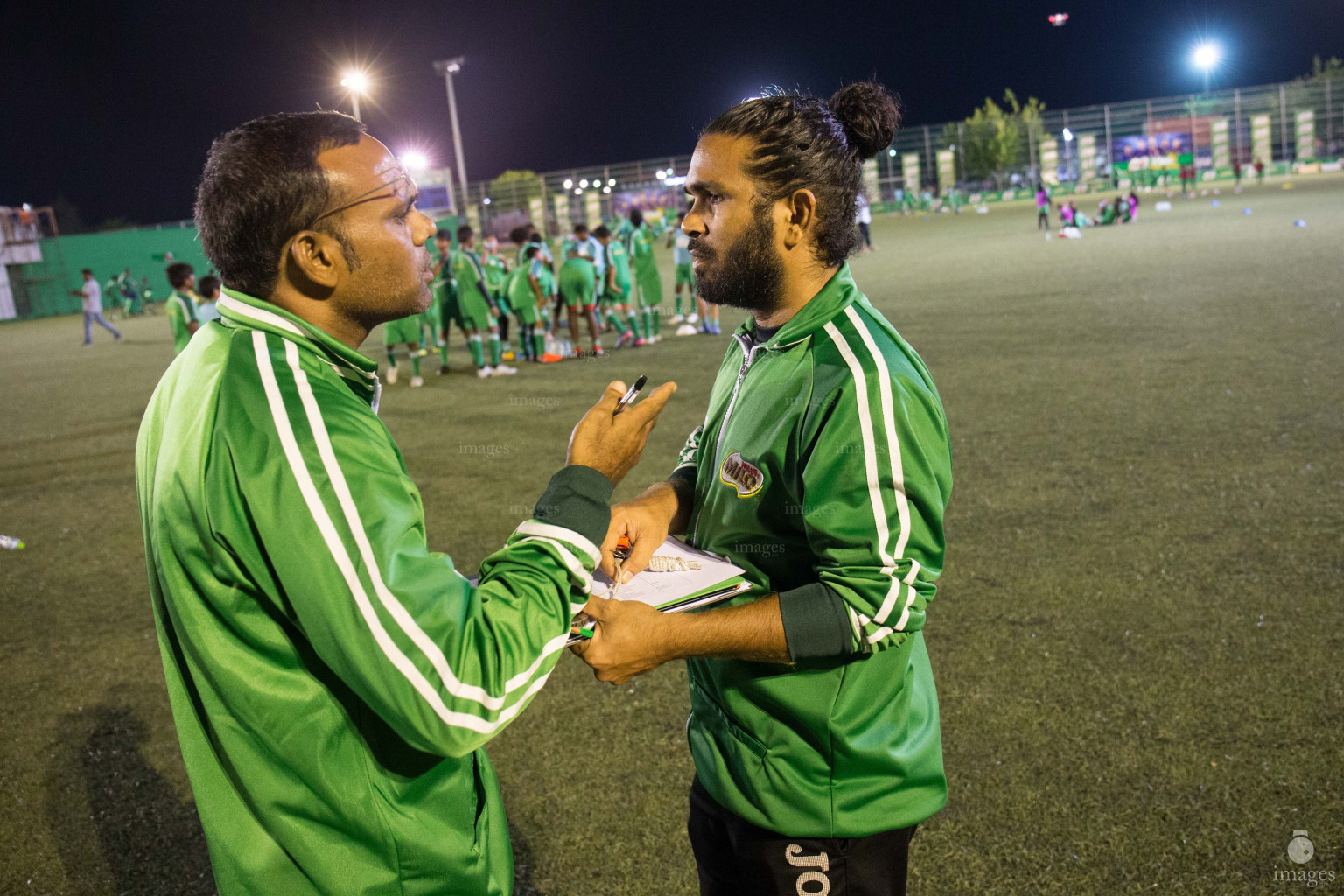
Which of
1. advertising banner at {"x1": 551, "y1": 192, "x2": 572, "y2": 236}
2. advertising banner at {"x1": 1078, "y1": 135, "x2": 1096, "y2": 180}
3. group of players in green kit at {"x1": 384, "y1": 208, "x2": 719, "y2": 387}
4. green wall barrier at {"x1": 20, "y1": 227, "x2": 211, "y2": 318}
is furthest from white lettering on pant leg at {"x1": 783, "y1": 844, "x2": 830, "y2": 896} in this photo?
advertising banner at {"x1": 1078, "y1": 135, "x2": 1096, "y2": 180}

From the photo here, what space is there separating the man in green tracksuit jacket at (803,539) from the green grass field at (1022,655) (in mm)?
1265

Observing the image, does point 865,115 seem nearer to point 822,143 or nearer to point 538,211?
point 822,143

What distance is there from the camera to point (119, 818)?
12.0 feet

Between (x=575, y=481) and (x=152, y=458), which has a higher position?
(x=152, y=458)

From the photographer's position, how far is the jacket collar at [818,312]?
189 centimetres

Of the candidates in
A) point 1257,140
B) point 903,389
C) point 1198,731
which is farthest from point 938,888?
point 1257,140

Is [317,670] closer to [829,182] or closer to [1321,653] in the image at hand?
[829,182]

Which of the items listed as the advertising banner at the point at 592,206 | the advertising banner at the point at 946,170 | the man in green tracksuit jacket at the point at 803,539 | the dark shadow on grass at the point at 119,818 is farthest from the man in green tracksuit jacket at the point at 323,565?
the advertising banner at the point at 946,170

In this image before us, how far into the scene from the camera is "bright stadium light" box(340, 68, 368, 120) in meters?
26.8

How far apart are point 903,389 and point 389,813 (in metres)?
1.15

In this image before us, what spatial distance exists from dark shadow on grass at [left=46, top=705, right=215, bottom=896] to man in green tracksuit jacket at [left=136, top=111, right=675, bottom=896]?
89.3 inches

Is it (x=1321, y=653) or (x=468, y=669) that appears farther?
(x=1321, y=653)

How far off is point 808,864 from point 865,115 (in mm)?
1626

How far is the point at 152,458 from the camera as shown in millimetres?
1441
